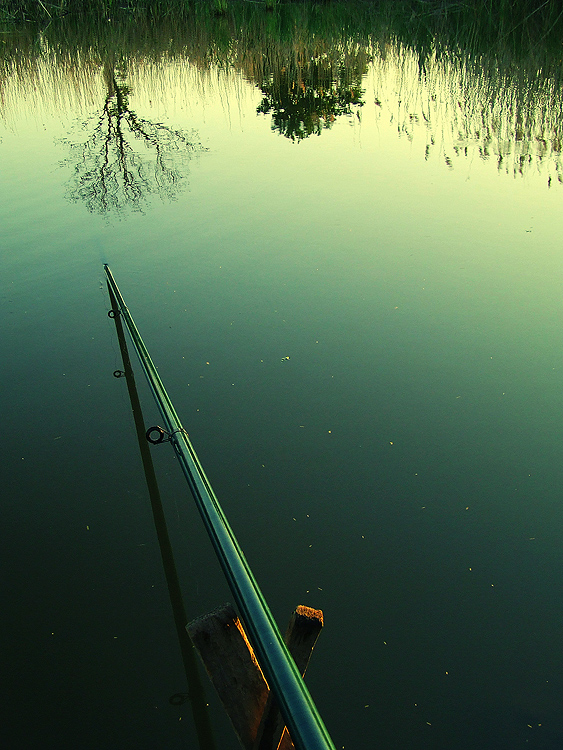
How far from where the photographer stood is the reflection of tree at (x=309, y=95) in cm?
625

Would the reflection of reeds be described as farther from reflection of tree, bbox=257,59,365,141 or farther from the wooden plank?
the wooden plank

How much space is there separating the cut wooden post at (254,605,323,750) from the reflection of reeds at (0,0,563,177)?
428cm

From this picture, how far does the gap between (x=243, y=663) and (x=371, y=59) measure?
8854 mm

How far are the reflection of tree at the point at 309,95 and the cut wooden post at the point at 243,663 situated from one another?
18.0ft

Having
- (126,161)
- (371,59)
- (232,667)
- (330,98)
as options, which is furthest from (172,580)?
(371,59)

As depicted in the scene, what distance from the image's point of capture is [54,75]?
8023 mm

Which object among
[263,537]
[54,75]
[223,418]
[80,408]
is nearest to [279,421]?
[223,418]

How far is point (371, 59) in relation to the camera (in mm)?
8477

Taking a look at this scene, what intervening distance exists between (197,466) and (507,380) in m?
1.64

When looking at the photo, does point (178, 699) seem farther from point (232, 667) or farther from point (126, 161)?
point (126, 161)

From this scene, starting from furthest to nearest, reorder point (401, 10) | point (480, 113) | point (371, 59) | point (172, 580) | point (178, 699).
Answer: point (401, 10)
point (371, 59)
point (480, 113)
point (172, 580)
point (178, 699)

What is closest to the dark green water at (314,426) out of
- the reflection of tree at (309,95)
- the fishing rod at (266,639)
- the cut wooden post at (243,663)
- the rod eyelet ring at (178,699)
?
the rod eyelet ring at (178,699)

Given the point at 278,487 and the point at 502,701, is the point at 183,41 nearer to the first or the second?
the point at 278,487

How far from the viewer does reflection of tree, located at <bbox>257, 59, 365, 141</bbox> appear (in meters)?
6.25
